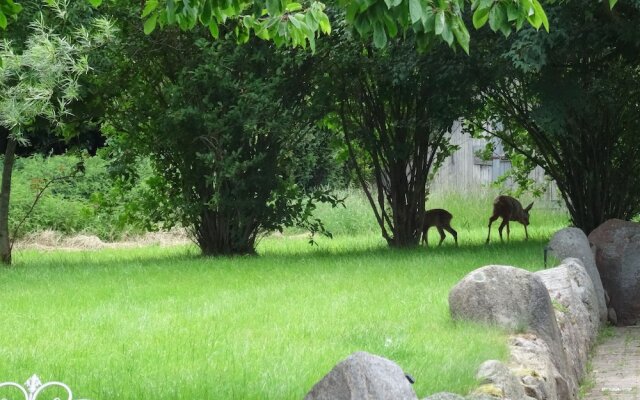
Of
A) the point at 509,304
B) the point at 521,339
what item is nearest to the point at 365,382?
the point at 521,339

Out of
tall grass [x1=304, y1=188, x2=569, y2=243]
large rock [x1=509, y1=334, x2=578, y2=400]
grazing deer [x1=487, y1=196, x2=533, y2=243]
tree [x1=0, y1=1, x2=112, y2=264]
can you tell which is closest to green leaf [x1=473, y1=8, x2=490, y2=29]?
large rock [x1=509, y1=334, x2=578, y2=400]

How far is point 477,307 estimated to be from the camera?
8.62 metres

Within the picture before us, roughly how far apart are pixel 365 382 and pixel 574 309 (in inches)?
251

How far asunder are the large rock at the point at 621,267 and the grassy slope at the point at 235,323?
41.4 inches

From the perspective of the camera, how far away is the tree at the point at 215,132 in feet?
53.4

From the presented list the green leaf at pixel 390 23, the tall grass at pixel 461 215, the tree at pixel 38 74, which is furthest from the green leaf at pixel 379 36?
the tall grass at pixel 461 215

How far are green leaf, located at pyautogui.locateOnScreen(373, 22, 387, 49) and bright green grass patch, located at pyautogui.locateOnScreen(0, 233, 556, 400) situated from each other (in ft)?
7.10

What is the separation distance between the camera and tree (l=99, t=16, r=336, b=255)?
16.3m

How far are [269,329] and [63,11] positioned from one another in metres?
7.39

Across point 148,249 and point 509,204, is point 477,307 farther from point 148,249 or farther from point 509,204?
point 148,249

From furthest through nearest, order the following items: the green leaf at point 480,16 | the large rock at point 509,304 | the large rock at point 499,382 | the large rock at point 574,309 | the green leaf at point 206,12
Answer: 1. the large rock at point 574,309
2. the large rock at point 509,304
3. the large rock at point 499,382
4. the green leaf at point 206,12
5. the green leaf at point 480,16

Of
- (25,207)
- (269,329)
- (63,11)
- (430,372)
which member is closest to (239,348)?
(269,329)

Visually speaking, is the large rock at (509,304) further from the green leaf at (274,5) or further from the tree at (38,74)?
the tree at (38,74)

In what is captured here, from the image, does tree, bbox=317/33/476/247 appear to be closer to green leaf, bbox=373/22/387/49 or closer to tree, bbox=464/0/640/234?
tree, bbox=464/0/640/234
